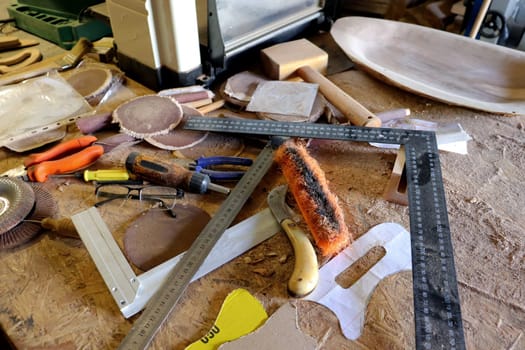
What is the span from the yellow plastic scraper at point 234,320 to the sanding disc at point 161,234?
4.4 inches

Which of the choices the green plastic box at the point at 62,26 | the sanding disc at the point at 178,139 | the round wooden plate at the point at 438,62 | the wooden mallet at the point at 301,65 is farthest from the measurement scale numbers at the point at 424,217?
the green plastic box at the point at 62,26

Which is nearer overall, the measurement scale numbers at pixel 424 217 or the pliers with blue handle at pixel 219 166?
the measurement scale numbers at pixel 424 217

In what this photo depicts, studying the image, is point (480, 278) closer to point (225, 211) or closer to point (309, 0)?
point (225, 211)

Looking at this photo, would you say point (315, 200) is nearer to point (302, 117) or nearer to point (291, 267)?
point (291, 267)

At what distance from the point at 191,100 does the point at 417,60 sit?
0.58m

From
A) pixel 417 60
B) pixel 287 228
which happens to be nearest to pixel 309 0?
pixel 417 60

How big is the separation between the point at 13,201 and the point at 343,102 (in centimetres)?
60

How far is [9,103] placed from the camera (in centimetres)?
80

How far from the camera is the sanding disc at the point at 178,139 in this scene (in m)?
0.76

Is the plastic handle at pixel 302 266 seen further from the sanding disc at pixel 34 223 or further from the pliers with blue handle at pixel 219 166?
the sanding disc at pixel 34 223

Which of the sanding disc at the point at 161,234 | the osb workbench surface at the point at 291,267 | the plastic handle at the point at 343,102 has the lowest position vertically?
the osb workbench surface at the point at 291,267

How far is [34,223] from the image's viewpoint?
0.61 m

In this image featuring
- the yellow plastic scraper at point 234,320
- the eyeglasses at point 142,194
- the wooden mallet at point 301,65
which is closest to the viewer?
the yellow plastic scraper at point 234,320

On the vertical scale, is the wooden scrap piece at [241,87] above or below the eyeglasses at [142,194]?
above
